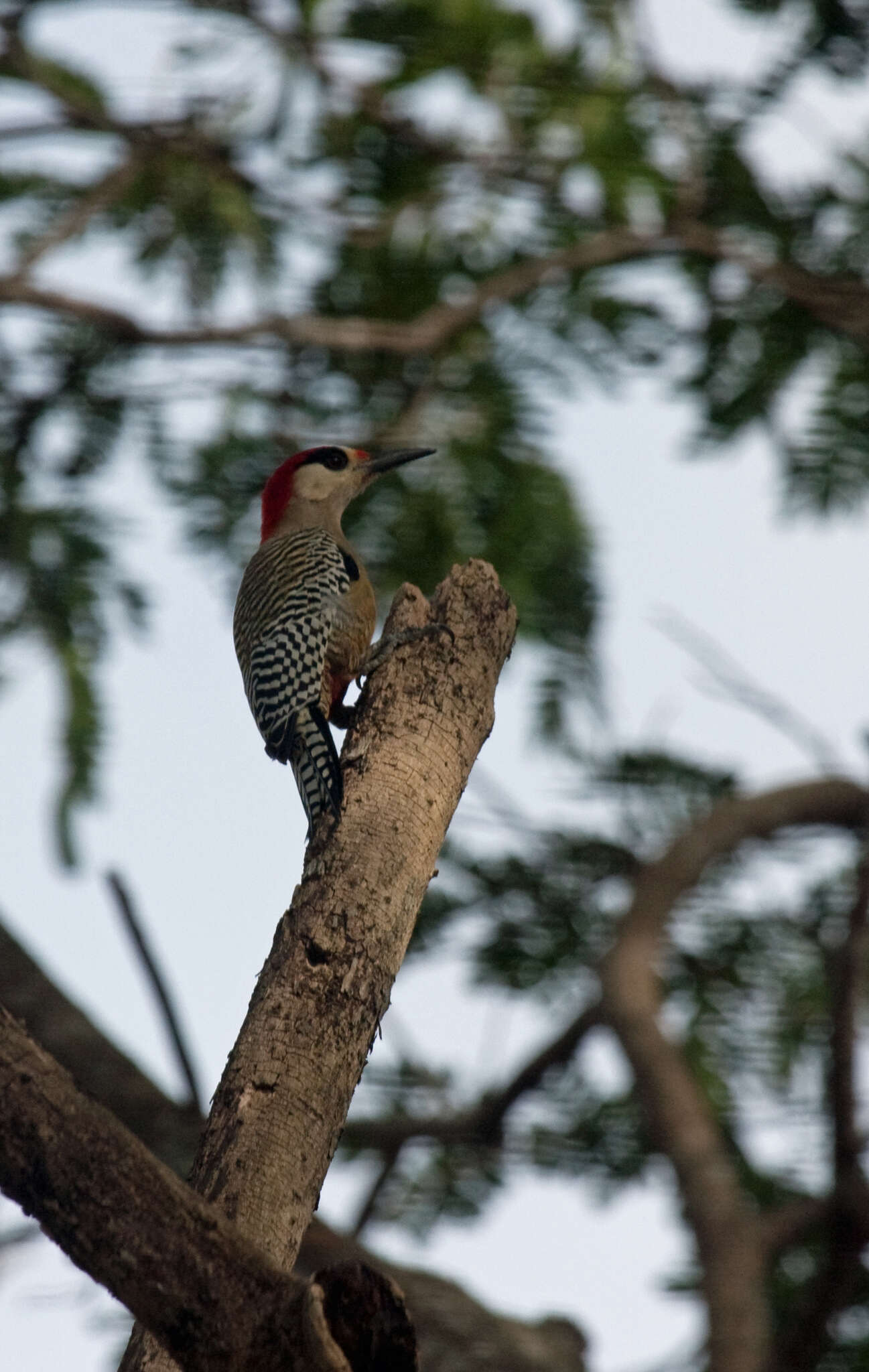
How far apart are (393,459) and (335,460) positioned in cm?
27

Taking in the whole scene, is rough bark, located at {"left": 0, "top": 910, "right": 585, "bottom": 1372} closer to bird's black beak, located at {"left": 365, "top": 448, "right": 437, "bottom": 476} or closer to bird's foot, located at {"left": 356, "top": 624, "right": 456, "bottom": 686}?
bird's foot, located at {"left": 356, "top": 624, "right": 456, "bottom": 686}

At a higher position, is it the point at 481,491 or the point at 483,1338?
the point at 481,491

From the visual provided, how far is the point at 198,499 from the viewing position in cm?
623

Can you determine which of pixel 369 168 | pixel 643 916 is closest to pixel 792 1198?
pixel 643 916

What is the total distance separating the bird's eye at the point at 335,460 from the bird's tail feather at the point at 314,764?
6.13ft

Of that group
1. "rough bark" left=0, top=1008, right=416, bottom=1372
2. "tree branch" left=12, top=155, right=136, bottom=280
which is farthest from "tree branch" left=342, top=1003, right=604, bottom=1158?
"rough bark" left=0, top=1008, right=416, bottom=1372

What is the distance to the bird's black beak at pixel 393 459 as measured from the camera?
228 inches

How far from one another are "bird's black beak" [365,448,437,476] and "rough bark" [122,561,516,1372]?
217 centimetres

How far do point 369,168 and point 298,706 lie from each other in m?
2.92

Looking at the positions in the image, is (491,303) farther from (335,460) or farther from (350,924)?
(350,924)

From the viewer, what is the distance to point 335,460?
6.04 meters

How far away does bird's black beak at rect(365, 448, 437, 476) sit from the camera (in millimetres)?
5797

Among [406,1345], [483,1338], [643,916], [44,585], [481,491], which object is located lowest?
[483,1338]

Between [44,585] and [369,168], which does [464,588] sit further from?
[369,168]
